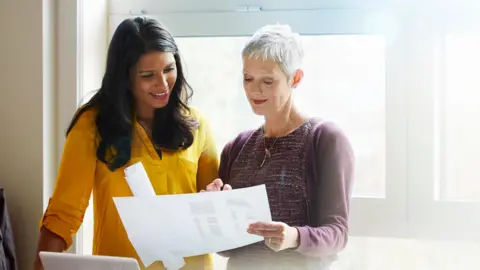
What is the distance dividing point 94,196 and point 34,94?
13.1 inches

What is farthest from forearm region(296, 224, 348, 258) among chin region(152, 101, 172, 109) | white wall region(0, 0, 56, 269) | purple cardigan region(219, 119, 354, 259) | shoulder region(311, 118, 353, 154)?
white wall region(0, 0, 56, 269)

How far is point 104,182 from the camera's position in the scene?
3.86 feet

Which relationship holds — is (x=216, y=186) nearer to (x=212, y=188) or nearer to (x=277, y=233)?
(x=212, y=188)

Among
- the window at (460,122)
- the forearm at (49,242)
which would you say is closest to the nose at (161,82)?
the forearm at (49,242)

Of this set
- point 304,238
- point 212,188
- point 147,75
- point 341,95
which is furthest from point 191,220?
point 341,95

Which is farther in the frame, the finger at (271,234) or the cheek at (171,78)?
the cheek at (171,78)

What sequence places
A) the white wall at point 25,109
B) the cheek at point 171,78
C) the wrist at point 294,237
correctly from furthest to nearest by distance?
the white wall at point 25,109 → the cheek at point 171,78 → the wrist at point 294,237

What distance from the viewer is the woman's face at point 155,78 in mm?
1170

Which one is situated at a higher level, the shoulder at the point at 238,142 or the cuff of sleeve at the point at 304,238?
the shoulder at the point at 238,142

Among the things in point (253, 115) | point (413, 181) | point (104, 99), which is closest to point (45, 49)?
point (104, 99)

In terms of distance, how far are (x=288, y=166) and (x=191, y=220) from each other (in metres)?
0.23

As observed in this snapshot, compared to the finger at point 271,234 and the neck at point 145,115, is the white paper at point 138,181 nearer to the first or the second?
the neck at point 145,115

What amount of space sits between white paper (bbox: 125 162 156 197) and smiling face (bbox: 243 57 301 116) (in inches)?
10.7

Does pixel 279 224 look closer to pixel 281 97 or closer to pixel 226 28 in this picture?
pixel 281 97
